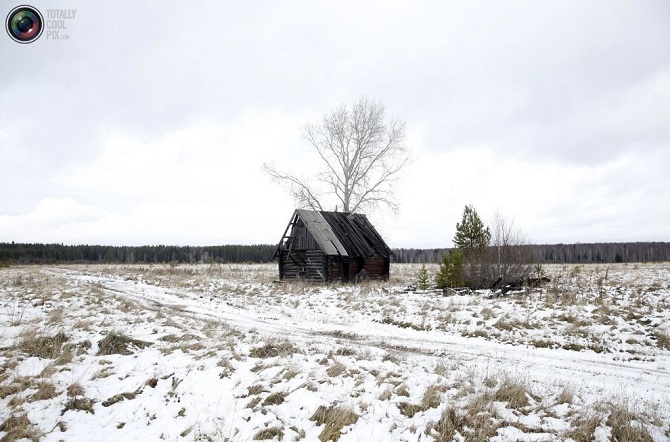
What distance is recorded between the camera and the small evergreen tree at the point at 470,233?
76.1 ft

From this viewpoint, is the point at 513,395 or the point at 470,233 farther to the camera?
the point at 470,233

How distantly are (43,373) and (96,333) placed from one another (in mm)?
2755

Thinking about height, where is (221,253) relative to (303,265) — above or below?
above

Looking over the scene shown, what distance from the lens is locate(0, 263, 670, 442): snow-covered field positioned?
5.82m

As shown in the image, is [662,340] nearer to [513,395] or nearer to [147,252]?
[513,395]

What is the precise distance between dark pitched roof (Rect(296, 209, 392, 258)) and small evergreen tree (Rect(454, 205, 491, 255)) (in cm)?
753

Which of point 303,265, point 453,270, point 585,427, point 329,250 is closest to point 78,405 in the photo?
point 585,427

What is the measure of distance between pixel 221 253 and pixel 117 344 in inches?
4729

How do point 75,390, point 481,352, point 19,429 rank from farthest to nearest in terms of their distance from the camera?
1. point 481,352
2. point 75,390
3. point 19,429

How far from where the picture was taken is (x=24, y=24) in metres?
11.2

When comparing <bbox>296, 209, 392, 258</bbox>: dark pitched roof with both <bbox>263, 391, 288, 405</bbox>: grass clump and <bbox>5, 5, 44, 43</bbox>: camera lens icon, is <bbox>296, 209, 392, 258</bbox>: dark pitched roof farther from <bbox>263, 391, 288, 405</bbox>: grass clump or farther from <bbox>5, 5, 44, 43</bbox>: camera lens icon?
<bbox>263, 391, 288, 405</bbox>: grass clump

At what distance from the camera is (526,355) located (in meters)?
9.84

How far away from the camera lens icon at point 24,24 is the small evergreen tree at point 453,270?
1993cm

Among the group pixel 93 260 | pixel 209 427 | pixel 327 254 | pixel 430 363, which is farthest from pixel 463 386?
pixel 93 260
